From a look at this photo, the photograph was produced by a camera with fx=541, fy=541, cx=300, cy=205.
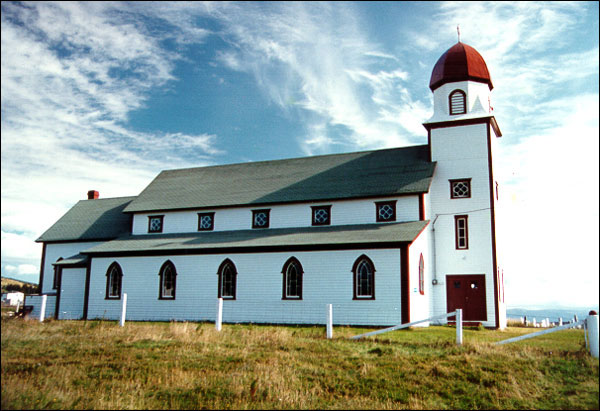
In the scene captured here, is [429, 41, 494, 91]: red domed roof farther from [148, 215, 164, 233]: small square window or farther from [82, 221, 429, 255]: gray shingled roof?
[148, 215, 164, 233]: small square window

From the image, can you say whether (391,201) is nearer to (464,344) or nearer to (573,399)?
(464,344)

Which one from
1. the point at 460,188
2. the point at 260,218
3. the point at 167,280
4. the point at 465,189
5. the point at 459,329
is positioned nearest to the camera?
the point at 459,329

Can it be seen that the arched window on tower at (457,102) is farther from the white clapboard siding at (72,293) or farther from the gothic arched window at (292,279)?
the white clapboard siding at (72,293)

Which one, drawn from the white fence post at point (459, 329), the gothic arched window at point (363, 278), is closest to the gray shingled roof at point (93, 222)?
the gothic arched window at point (363, 278)

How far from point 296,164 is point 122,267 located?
499 inches

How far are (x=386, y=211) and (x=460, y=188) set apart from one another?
4389 millimetres

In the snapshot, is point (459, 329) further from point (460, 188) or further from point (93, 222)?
point (93, 222)

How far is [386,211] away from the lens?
29.3m

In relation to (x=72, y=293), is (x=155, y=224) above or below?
above

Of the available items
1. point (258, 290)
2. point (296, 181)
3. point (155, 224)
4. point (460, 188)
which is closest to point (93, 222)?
point (155, 224)

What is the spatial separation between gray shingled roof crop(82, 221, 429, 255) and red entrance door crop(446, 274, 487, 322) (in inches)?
155

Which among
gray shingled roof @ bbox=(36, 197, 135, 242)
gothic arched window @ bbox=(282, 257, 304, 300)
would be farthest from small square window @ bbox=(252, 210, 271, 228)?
gray shingled roof @ bbox=(36, 197, 135, 242)

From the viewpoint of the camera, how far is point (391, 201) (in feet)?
95.6

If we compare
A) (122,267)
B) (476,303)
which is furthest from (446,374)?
(122,267)
